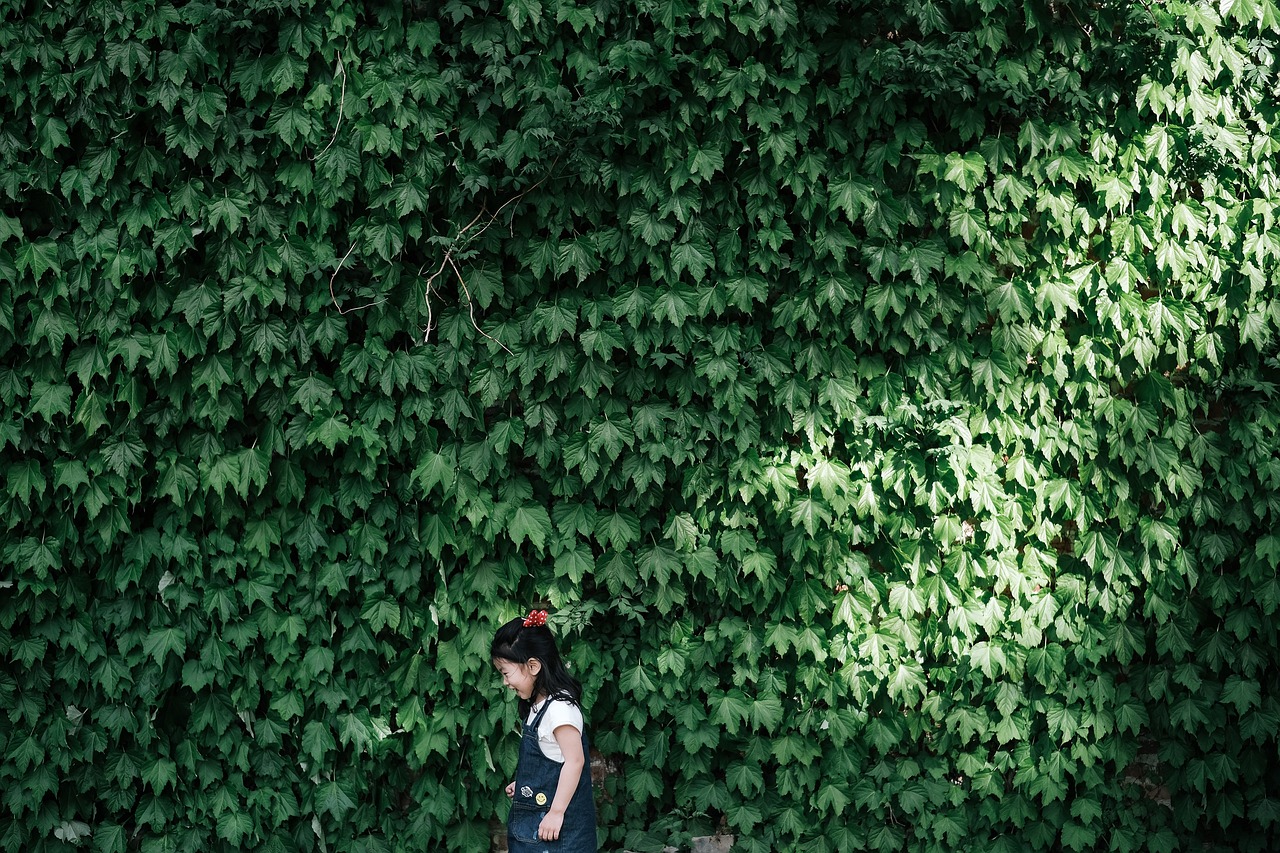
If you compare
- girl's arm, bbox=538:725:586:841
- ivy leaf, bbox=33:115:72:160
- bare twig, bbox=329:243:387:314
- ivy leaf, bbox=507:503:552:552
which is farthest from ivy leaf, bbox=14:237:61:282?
girl's arm, bbox=538:725:586:841

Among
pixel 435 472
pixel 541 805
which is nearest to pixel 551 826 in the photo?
pixel 541 805

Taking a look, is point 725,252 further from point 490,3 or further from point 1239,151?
point 1239,151

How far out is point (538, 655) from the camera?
3.07m

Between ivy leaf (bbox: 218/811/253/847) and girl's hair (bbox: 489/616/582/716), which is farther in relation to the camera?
ivy leaf (bbox: 218/811/253/847)

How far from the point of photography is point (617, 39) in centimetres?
401

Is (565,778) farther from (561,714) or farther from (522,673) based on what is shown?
(522,673)

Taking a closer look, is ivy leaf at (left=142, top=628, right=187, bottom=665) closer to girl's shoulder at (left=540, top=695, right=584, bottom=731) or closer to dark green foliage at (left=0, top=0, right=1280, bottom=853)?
dark green foliage at (left=0, top=0, right=1280, bottom=853)

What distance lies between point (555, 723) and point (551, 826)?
291 mm

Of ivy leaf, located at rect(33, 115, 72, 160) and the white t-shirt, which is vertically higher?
ivy leaf, located at rect(33, 115, 72, 160)

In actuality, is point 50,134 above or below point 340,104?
below

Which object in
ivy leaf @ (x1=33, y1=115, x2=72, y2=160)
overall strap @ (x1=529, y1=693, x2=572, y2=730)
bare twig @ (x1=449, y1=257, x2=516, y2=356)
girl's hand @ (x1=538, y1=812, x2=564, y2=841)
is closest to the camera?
girl's hand @ (x1=538, y1=812, x2=564, y2=841)

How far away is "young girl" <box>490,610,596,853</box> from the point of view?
2.98 metres

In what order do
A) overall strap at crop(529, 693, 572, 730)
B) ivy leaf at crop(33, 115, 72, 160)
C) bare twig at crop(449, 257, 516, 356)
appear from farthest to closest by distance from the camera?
bare twig at crop(449, 257, 516, 356)
ivy leaf at crop(33, 115, 72, 160)
overall strap at crop(529, 693, 572, 730)

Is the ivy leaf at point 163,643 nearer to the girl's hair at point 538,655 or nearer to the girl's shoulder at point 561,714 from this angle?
the girl's hair at point 538,655
